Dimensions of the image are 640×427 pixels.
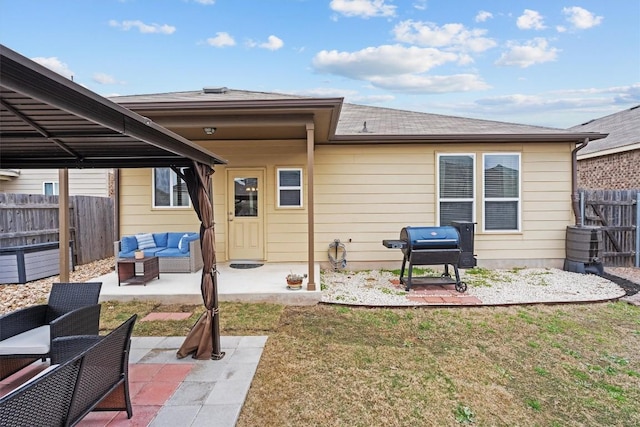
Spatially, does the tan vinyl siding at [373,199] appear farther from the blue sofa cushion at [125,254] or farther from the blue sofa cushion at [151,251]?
the blue sofa cushion at [125,254]

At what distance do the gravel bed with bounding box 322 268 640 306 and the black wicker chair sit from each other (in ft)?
10.4

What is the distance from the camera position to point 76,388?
73.2 inches

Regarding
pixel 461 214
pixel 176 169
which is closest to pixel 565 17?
pixel 461 214

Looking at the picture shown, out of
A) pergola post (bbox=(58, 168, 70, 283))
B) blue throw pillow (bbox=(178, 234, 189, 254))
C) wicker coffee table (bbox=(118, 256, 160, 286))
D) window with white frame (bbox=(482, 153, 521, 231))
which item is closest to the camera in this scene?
pergola post (bbox=(58, 168, 70, 283))

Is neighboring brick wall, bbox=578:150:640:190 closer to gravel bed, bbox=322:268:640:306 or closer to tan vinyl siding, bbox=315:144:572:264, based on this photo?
tan vinyl siding, bbox=315:144:572:264

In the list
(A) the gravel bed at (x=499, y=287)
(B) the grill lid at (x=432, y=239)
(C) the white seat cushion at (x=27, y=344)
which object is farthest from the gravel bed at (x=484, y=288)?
(C) the white seat cushion at (x=27, y=344)

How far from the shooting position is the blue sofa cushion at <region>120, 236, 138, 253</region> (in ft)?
21.2

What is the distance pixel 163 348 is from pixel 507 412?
10.6 ft

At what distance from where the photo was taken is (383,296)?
561 centimetres

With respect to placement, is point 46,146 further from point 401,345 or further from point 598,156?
point 598,156

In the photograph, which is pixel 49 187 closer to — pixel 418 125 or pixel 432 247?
pixel 418 125

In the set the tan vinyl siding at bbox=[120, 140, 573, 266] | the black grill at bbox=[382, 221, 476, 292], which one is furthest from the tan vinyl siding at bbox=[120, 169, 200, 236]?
the black grill at bbox=[382, 221, 476, 292]

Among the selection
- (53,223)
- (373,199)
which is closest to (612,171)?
(373,199)

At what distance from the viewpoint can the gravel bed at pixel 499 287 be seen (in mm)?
5406
